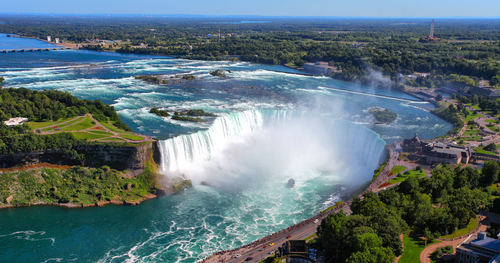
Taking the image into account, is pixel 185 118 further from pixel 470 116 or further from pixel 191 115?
pixel 470 116

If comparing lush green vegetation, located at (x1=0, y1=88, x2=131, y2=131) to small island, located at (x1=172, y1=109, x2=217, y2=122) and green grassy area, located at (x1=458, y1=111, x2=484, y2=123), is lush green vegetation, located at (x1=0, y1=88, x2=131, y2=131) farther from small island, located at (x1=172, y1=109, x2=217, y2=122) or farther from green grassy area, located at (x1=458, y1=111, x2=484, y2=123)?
green grassy area, located at (x1=458, y1=111, x2=484, y2=123)

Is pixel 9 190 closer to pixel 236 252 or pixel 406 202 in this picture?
pixel 236 252

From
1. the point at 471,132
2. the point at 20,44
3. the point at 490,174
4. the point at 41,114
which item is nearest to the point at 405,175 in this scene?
the point at 490,174

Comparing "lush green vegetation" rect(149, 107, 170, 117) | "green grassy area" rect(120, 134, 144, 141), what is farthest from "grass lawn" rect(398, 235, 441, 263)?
"lush green vegetation" rect(149, 107, 170, 117)

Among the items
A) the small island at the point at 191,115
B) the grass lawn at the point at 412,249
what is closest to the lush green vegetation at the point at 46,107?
the small island at the point at 191,115

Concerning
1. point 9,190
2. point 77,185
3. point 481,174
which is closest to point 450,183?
point 481,174

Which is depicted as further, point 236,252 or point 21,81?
point 21,81

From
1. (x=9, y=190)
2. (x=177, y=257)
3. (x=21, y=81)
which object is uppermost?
(x=21, y=81)

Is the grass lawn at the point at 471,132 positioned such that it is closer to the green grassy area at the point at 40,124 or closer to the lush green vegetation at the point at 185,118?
the lush green vegetation at the point at 185,118
